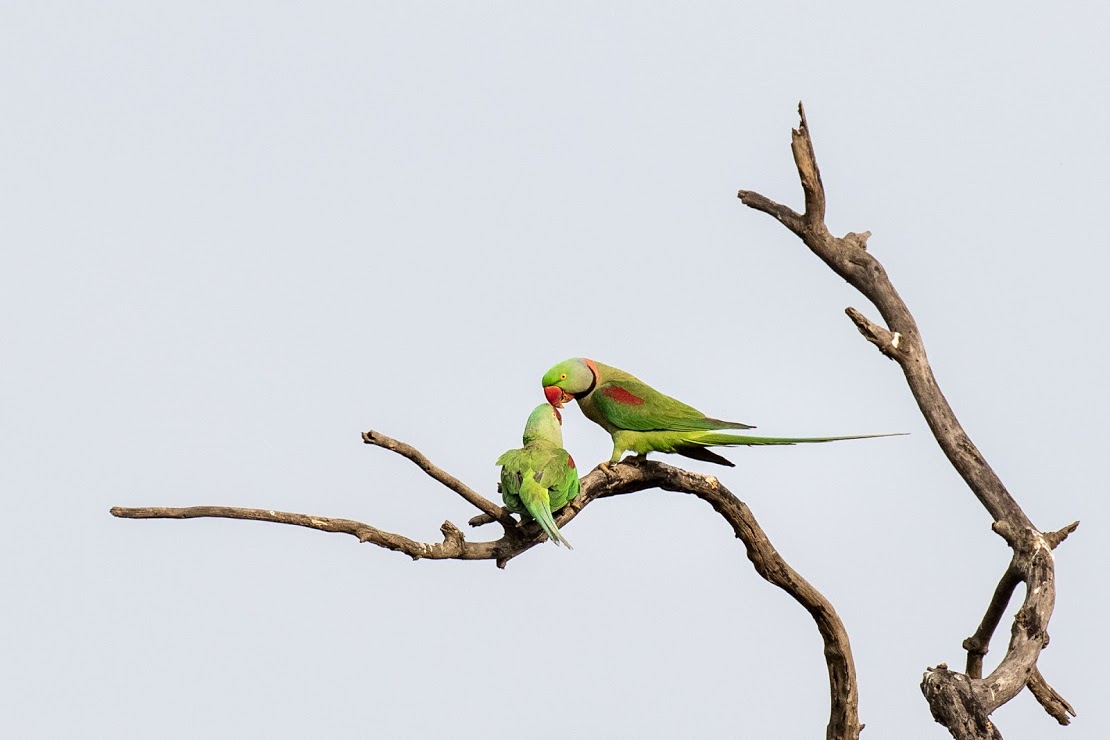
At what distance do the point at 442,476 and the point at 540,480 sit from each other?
1.11ft

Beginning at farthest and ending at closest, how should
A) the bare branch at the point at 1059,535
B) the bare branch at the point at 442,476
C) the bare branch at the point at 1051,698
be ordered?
the bare branch at the point at 1051,698
the bare branch at the point at 1059,535
the bare branch at the point at 442,476

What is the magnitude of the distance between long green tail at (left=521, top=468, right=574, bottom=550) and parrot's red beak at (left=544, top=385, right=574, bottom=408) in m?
0.68

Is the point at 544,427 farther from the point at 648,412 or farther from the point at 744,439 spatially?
the point at 744,439

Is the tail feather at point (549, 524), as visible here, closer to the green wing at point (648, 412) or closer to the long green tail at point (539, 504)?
the long green tail at point (539, 504)

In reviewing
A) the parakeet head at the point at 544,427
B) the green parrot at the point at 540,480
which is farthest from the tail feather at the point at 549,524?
the parakeet head at the point at 544,427

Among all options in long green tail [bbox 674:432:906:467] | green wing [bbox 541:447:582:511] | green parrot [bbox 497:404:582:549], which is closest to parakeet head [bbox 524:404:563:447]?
green parrot [bbox 497:404:582:549]

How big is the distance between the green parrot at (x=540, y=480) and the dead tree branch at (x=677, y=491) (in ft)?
0.34

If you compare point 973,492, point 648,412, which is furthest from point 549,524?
point 973,492

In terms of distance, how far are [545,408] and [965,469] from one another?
5.66 ft

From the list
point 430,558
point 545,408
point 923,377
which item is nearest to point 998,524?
point 923,377

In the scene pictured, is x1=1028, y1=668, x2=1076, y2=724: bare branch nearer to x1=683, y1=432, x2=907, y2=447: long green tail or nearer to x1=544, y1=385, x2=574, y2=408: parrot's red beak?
x1=683, y1=432, x2=907, y2=447: long green tail

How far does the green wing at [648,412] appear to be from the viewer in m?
5.09

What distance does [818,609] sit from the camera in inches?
209

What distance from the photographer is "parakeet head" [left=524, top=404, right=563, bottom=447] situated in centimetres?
481
